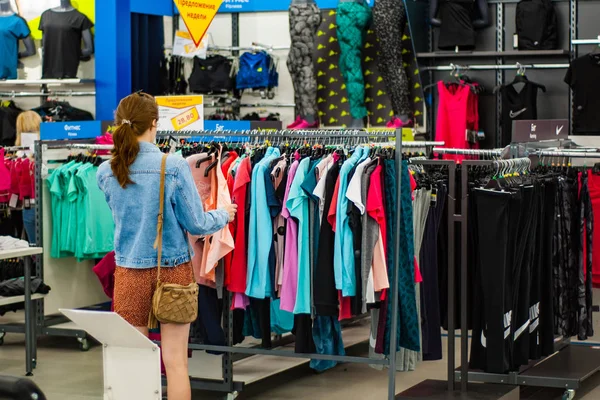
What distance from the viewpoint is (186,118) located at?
6.96 metres

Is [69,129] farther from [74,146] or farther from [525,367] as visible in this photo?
[525,367]

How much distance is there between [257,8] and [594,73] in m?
3.88

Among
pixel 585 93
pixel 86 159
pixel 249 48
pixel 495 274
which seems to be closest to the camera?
pixel 495 274

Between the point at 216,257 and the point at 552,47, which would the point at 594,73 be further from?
the point at 216,257

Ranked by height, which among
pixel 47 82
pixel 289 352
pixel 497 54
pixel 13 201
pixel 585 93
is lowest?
pixel 289 352

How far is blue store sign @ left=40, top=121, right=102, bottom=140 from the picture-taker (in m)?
9.43

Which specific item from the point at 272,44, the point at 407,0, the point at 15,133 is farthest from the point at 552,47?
the point at 15,133

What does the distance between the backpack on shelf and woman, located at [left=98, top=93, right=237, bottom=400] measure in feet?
18.9

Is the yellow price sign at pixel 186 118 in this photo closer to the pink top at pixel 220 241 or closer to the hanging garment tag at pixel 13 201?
the hanging garment tag at pixel 13 201

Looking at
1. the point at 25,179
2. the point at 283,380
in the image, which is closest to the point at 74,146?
the point at 25,179

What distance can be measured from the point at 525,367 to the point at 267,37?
6.19m

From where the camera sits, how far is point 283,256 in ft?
16.7

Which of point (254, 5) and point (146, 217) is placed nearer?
point (146, 217)

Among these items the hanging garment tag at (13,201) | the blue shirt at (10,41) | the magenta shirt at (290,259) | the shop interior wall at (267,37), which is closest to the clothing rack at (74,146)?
the hanging garment tag at (13,201)
